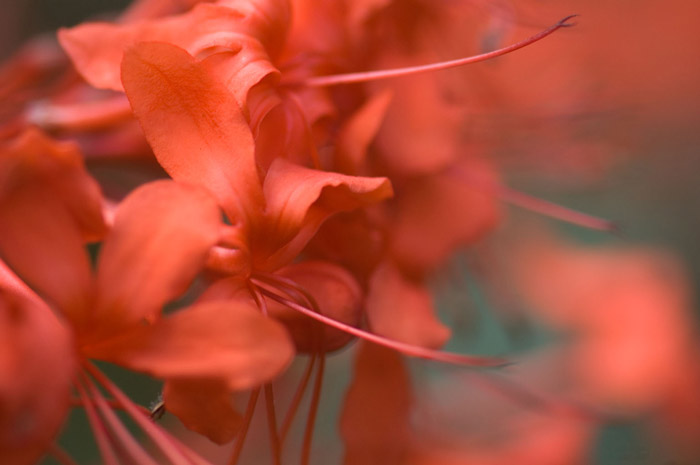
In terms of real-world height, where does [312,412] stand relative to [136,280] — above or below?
below

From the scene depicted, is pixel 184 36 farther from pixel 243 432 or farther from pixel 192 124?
pixel 243 432

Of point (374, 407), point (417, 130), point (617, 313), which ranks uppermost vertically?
point (417, 130)

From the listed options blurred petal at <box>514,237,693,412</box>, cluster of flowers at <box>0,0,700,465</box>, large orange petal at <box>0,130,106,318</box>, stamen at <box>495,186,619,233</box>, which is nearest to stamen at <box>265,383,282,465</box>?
cluster of flowers at <box>0,0,700,465</box>

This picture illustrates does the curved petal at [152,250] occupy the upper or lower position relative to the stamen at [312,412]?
upper

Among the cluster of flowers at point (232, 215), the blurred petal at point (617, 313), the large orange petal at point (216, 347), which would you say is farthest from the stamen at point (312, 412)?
the blurred petal at point (617, 313)

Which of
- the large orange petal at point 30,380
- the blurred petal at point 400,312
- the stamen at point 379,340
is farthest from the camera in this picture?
the blurred petal at point 400,312

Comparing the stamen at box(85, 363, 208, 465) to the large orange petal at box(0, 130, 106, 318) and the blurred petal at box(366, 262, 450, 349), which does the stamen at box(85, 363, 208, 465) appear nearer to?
the large orange petal at box(0, 130, 106, 318)

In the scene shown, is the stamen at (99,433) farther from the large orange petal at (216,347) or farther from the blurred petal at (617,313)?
the blurred petal at (617,313)

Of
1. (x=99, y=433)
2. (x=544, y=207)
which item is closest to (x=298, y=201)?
(x=99, y=433)

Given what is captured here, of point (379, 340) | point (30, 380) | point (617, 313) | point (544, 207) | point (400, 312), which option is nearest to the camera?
point (30, 380)
